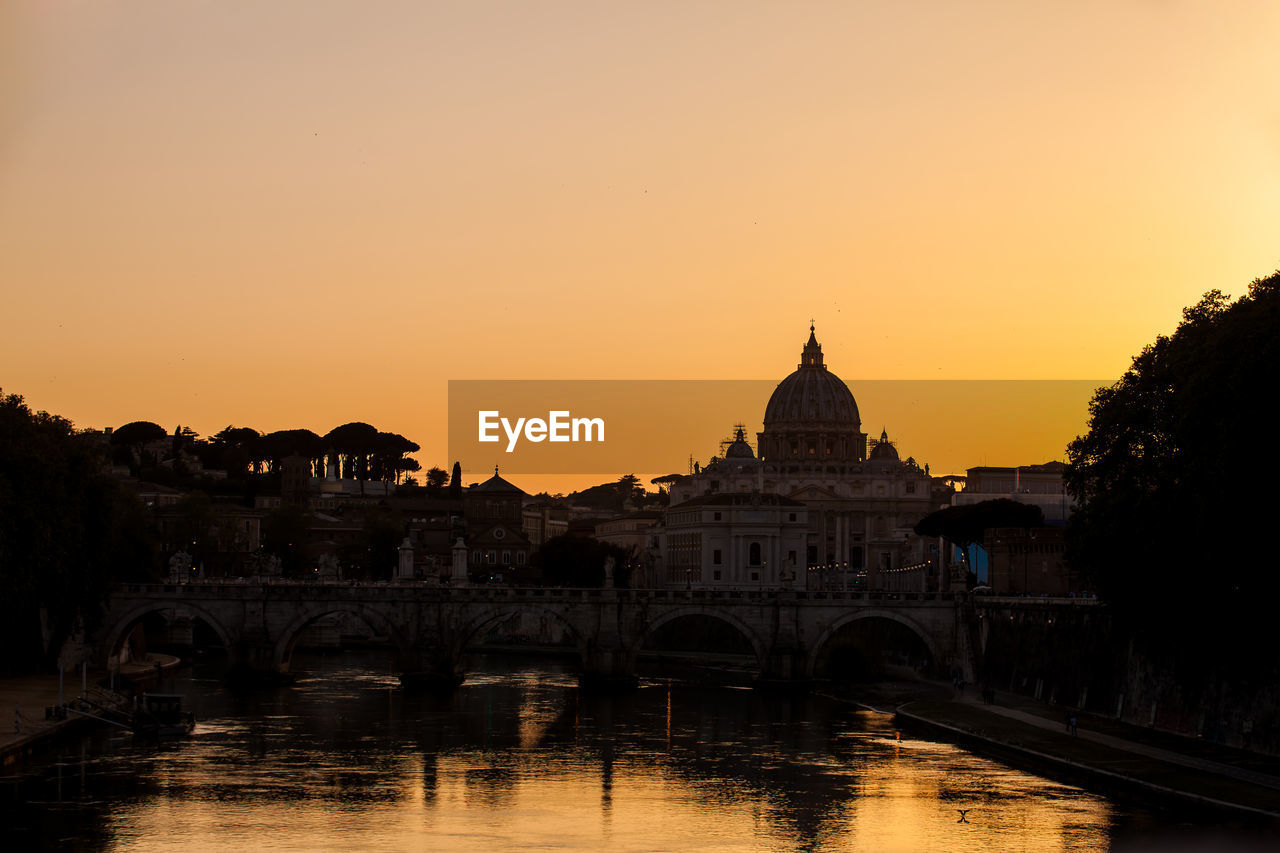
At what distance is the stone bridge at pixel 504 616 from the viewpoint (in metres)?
93.9

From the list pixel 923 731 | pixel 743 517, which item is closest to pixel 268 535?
pixel 743 517

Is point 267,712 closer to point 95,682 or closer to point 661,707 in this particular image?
point 95,682

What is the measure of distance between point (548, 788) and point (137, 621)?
43730 mm

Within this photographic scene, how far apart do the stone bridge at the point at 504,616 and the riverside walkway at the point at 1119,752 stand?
13462mm

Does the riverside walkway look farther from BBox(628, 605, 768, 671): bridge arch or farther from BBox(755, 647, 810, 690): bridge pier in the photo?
BBox(628, 605, 768, 671): bridge arch

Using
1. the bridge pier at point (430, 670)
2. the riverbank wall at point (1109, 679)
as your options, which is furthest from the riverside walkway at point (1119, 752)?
the bridge pier at point (430, 670)

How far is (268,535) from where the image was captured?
569ft

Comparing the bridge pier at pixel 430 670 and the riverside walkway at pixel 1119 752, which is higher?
the bridge pier at pixel 430 670

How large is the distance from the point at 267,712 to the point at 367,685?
16.3m

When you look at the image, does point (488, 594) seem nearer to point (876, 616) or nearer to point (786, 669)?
point (786, 669)

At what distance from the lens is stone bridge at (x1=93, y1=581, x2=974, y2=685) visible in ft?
308

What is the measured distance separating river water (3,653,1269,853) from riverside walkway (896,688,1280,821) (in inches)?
46.0

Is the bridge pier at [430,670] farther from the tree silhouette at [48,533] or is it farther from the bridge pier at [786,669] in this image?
the bridge pier at [786,669]

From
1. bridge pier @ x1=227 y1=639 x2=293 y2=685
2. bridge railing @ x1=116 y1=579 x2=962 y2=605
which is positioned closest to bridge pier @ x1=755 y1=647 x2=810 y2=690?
bridge railing @ x1=116 y1=579 x2=962 y2=605
